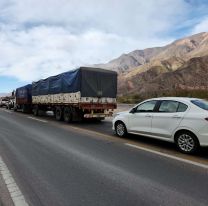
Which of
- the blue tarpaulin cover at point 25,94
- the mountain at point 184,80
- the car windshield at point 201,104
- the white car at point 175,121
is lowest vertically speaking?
the white car at point 175,121

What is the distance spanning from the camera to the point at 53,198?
5215mm

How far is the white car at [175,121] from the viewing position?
28.6 feet

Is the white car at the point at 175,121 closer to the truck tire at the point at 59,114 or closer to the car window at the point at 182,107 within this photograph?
the car window at the point at 182,107

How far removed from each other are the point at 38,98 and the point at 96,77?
26.3ft

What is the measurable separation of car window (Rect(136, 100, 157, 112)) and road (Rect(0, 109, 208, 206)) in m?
1.09

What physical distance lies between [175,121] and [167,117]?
373mm

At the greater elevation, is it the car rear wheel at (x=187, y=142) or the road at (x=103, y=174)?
the car rear wheel at (x=187, y=142)

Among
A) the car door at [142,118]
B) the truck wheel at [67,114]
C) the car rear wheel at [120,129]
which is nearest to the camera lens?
the car door at [142,118]

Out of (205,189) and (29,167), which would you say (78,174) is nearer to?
(29,167)

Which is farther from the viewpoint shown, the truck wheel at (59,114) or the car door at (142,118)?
the truck wheel at (59,114)

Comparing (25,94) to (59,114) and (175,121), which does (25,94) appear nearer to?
(59,114)

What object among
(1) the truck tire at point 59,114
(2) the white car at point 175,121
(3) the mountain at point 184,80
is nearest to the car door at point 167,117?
(2) the white car at point 175,121

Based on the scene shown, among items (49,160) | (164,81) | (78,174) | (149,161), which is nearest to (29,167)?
(49,160)

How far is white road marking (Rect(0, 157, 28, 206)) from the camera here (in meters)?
5.06
